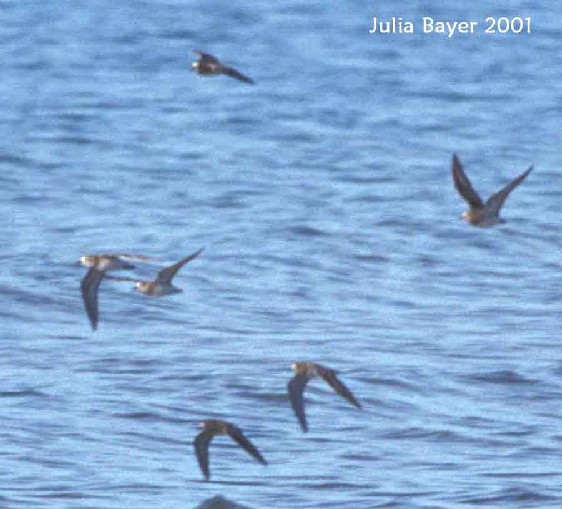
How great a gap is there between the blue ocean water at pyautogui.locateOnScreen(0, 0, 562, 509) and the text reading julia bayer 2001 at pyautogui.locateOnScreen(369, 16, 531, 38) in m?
0.13

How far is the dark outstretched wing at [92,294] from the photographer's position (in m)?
8.94

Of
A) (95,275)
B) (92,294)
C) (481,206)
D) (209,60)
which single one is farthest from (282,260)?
(92,294)

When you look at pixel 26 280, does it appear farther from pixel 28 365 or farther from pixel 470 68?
pixel 470 68

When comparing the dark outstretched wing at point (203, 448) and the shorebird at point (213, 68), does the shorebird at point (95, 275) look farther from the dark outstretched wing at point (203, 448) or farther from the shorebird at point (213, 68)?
the shorebird at point (213, 68)

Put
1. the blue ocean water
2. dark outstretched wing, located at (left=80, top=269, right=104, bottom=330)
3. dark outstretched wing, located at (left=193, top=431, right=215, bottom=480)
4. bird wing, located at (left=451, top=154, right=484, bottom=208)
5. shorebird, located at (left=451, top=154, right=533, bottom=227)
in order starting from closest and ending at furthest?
dark outstretched wing, located at (left=80, top=269, right=104, bottom=330), bird wing, located at (left=451, top=154, right=484, bottom=208), shorebird, located at (left=451, top=154, right=533, bottom=227), dark outstretched wing, located at (left=193, top=431, right=215, bottom=480), the blue ocean water

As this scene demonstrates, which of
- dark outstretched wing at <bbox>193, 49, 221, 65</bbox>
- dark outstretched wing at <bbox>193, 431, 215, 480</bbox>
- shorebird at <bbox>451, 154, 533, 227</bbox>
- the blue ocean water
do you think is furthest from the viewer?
the blue ocean water

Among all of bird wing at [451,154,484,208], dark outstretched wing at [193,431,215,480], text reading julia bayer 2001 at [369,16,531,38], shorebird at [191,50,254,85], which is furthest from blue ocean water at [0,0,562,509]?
shorebird at [191,50,254,85]

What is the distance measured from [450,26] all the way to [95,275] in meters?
21.0

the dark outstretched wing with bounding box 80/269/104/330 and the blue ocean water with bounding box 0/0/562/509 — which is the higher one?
the dark outstretched wing with bounding box 80/269/104/330

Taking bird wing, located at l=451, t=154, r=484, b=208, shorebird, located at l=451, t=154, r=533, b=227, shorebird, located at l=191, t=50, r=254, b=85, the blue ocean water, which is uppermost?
shorebird, located at l=191, t=50, r=254, b=85

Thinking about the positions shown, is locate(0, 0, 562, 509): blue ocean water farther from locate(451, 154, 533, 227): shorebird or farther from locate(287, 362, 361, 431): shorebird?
locate(451, 154, 533, 227): shorebird

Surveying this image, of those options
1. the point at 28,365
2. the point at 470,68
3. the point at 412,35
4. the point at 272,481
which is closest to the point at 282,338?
the point at 28,365

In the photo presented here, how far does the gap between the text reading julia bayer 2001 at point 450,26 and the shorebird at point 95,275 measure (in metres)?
19.8

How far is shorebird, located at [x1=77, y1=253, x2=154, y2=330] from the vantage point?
9023 millimetres
